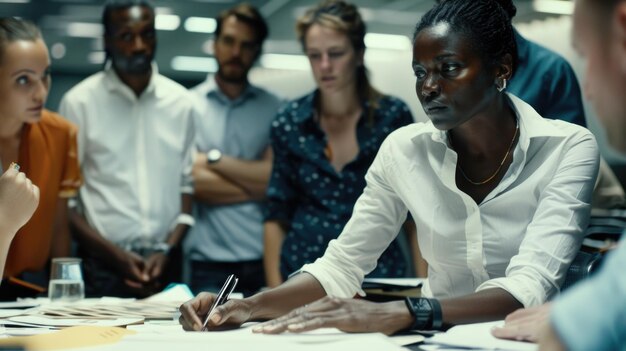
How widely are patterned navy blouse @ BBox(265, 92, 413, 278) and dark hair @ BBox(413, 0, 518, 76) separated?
37.5 inches

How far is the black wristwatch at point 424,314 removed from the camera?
4.61 feet

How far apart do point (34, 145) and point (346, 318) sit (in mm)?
1595

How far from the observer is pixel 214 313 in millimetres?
1510

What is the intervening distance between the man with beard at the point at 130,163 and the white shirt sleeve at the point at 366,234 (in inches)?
50.4

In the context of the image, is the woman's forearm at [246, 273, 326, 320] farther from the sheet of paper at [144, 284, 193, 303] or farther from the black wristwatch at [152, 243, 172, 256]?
the black wristwatch at [152, 243, 172, 256]

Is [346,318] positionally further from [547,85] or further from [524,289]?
[547,85]

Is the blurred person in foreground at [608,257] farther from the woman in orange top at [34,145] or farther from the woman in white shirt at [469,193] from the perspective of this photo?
the woman in orange top at [34,145]

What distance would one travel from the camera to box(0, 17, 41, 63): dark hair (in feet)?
8.11

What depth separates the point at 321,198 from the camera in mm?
2699

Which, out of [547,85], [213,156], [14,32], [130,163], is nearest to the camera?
[547,85]

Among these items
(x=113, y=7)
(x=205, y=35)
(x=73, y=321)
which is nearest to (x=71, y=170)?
(x=113, y=7)

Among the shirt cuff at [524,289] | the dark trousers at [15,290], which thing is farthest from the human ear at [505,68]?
the dark trousers at [15,290]

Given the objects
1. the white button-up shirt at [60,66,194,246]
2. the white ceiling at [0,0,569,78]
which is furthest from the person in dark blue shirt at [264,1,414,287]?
the white ceiling at [0,0,569,78]

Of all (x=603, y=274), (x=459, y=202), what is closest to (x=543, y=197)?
(x=459, y=202)
